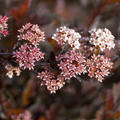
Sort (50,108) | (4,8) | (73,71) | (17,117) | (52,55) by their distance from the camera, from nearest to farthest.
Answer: (73,71) < (52,55) < (17,117) < (50,108) < (4,8)

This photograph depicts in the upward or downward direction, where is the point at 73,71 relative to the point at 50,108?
upward

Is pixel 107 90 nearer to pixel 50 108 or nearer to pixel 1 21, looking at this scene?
pixel 50 108

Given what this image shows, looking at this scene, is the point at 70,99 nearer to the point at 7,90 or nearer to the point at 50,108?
the point at 50,108

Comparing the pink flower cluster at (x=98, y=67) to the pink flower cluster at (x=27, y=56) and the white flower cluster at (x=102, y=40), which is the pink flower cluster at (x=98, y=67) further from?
the pink flower cluster at (x=27, y=56)

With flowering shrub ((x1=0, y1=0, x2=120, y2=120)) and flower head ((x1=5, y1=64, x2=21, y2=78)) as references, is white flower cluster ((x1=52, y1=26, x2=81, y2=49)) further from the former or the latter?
flower head ((x1=5, y1=64, x2=21, y2=78))

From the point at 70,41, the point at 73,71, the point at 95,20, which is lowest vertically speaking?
the point at 73,71

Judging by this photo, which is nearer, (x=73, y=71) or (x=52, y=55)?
(x=73, y=71)

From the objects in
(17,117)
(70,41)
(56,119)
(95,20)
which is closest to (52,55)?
(70,41)

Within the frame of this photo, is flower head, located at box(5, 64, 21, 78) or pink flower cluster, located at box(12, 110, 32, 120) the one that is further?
pink flower cluster, located at box(12, 110, 32, 120)

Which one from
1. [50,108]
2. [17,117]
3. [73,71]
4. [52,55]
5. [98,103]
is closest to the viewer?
[73,71]

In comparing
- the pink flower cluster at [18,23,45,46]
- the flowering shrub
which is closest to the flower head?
the flowering shrub
